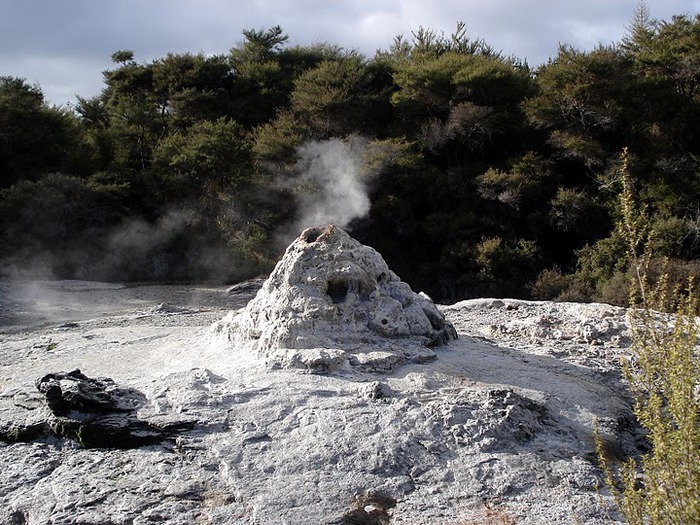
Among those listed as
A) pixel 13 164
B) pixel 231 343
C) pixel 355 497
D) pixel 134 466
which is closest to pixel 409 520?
pixel 355 497

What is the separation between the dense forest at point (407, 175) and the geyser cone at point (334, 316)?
6.84 metres

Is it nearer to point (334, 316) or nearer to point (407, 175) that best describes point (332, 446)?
point (334, 316)

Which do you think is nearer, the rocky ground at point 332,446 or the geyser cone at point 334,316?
the rocky ground at point 332,446

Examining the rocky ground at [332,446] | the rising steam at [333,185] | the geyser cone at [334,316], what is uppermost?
the rising steam at [333,185]

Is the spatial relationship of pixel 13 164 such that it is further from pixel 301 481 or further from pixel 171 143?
pixel 301 481

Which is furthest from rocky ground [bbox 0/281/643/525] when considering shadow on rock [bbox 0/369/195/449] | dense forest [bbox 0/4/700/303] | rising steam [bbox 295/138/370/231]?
rising steam [bbox 295/138/370/231]

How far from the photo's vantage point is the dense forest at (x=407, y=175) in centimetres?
1296

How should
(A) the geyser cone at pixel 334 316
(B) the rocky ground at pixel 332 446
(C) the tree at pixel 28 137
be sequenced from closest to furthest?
1. (B) the rocky ground at pixel 332 446
2. (A) the geyser cone at pixel 334 316
3. (C) the tree at pixel 28 137

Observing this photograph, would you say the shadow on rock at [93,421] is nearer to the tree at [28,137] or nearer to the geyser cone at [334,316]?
the geyser cone at [334,316]

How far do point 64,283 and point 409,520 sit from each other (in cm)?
1050

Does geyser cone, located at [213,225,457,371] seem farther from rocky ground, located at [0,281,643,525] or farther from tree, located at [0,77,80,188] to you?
tree, located at [0,77,80,188]

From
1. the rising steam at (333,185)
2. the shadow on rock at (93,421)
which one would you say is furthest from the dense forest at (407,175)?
the shadow on rock at (93,421)

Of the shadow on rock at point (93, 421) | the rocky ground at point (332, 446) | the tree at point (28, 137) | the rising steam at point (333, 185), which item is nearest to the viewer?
the rocky ground at point (332, 446)

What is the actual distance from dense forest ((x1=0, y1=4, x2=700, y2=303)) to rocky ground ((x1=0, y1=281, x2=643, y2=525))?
7.29 metres
